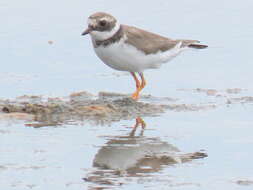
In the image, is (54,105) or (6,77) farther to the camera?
(6,77)

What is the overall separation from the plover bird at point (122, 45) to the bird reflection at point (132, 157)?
5.75ft

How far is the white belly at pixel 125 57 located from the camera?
32.7 ft

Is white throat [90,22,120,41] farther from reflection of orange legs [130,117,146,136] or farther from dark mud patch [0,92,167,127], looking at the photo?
reflection of orange legs [130,117,146,136]

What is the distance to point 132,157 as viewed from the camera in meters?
7.55

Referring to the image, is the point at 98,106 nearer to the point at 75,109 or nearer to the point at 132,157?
the point at 75,109

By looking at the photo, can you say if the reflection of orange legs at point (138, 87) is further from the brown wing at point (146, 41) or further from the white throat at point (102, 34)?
the white throat at point (102, 34)

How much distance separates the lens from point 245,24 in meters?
13.2

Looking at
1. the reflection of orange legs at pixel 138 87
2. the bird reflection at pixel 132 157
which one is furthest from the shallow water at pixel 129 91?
the reflection of orange legs at pixel 138 87

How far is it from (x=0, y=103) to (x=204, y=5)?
18.1 feet

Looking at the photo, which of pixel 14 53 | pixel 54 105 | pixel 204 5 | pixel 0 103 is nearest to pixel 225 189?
pixel 54 105

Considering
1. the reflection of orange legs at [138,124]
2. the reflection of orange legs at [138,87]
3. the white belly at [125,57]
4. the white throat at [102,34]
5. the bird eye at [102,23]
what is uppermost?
the bird eye at [102,23]

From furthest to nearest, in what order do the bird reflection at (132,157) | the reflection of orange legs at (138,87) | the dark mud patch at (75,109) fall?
1. the reflection of orange legs at (138,87)
2. the dark mud patch at (75,109)
3. the bird reflection at (132,157)

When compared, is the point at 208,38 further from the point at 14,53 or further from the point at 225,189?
the point at 225,189

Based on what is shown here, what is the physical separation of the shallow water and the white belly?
398mm
